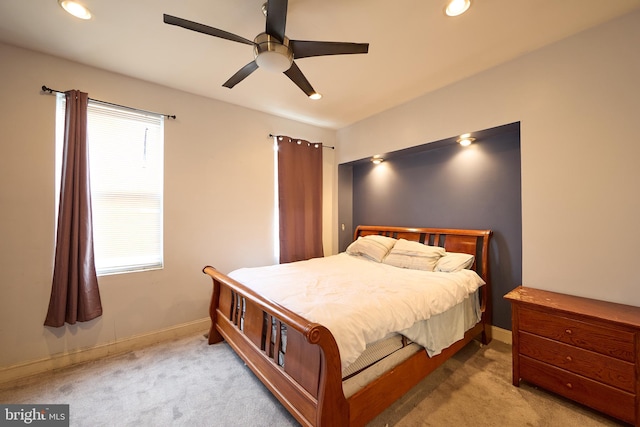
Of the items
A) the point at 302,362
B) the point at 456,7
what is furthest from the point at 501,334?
the point at 456,7

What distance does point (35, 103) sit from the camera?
2209 mm

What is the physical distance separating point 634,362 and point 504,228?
54.5 inches

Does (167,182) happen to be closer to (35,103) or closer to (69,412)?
(35,103)

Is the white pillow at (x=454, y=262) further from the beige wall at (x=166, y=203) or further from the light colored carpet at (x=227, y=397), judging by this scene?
the beige wall at (x=166, y=203)

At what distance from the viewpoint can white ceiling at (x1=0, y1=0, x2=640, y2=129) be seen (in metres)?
1.72

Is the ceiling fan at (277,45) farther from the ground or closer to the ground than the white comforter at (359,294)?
farther from the ground

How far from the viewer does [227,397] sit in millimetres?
1871

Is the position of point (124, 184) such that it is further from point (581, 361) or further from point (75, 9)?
point (581, 361)

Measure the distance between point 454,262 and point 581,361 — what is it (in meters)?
1.11

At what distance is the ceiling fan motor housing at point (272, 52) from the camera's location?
1.61 metres

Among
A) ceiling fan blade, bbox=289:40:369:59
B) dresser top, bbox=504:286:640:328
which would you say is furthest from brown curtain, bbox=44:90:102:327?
dresser top, bbox=504:286:640:328

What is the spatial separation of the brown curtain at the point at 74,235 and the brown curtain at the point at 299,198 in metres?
2.02

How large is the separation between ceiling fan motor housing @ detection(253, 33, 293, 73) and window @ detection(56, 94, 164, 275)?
1780 millimetres

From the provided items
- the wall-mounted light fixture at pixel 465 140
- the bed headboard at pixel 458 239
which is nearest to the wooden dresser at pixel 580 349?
the bed headboard at pixel 458 239
